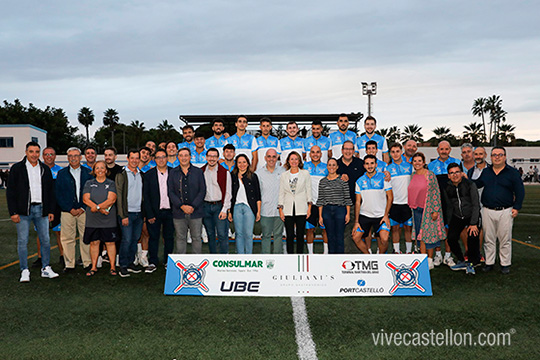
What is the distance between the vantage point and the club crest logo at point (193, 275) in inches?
217

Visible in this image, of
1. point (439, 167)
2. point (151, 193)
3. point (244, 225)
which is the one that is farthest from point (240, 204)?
point (439, 167)

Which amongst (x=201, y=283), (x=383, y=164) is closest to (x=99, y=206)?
(x=201, y=283)

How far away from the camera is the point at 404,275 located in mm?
5371

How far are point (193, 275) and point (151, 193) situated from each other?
1.93 meters

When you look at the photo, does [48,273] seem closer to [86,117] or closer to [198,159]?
[198,159]

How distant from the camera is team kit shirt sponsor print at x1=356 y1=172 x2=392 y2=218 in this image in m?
6.70

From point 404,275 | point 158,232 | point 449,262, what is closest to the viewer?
point 404,275

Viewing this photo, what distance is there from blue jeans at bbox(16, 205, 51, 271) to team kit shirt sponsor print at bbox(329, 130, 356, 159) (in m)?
5.56

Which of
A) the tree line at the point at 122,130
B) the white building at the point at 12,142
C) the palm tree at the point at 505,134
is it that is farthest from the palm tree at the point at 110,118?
the palm tree at the point at 505,134

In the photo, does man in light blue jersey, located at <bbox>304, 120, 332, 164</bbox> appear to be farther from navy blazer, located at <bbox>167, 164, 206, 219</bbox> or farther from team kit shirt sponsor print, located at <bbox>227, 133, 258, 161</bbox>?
navy blazer, located at <bbox>167, 164, 206, 219</bbox>

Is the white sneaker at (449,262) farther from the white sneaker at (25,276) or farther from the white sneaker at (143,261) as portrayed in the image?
the white sneaker at (25,276)

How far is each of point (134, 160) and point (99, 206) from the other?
97 centimetres

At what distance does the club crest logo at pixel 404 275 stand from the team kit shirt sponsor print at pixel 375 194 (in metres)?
1.47

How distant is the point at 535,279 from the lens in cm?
636
